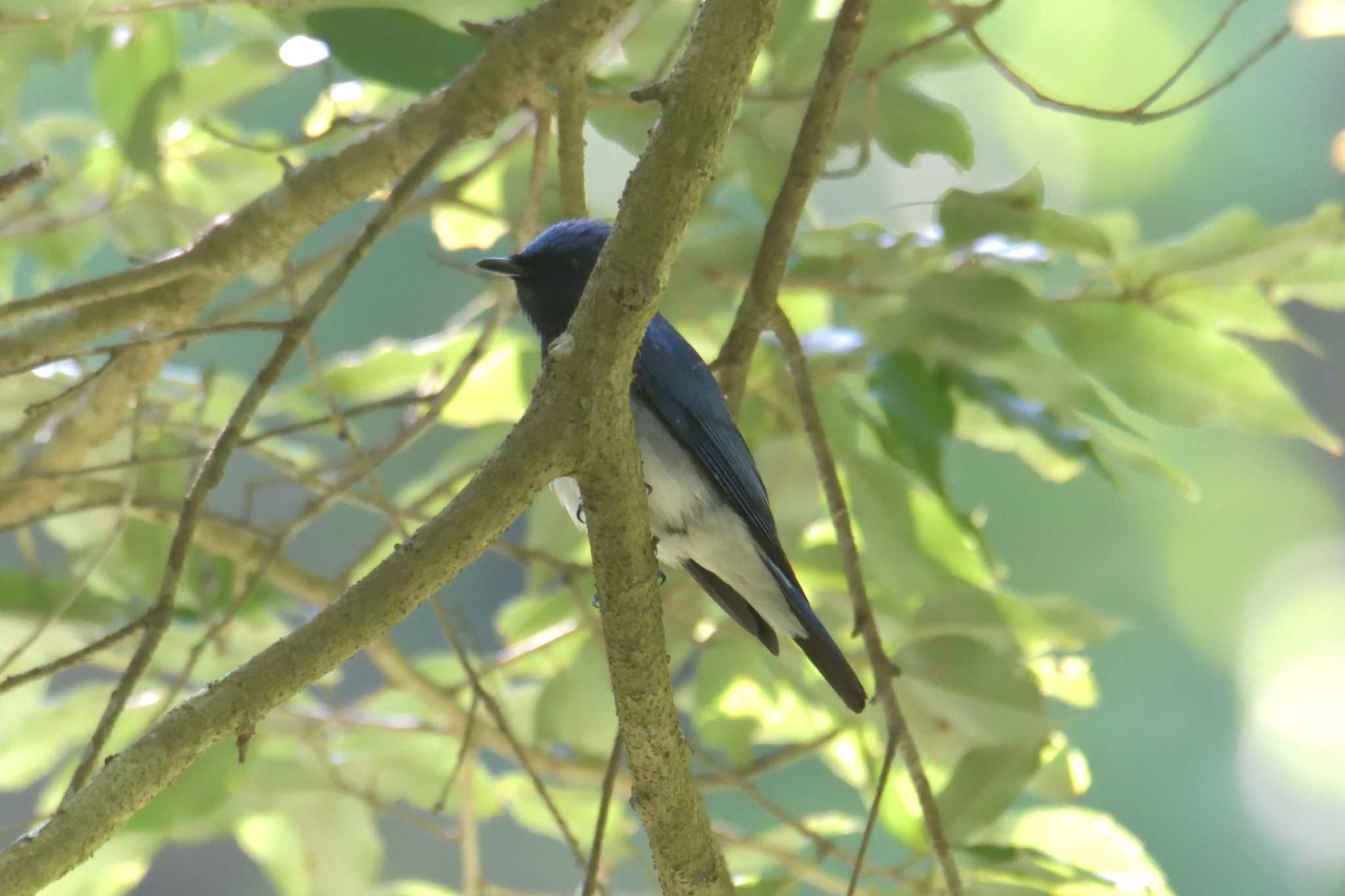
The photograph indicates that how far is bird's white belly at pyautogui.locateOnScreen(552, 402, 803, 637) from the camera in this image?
188 cm

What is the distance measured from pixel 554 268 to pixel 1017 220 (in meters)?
0.73

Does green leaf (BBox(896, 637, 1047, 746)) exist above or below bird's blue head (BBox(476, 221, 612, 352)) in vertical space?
below

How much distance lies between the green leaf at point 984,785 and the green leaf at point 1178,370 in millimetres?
536

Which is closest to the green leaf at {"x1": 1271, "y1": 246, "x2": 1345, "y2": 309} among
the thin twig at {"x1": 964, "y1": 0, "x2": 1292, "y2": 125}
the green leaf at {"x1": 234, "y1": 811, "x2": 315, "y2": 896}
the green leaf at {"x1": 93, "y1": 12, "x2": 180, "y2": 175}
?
the thin twig at {"x1": 964, "y1": 0, "x2": 1292, "y2": 125}

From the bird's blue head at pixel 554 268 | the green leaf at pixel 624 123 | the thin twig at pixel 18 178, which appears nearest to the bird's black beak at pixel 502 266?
the bird's blue head at pixel 554 268

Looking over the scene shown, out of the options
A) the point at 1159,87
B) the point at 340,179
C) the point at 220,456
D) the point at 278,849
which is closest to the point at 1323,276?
the point at 1159,87

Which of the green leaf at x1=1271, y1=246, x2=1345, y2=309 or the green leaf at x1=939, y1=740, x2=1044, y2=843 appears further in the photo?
the green leaf at x1=1271, y1=246, x2=1345, y2=309

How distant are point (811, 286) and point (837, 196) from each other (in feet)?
9.59

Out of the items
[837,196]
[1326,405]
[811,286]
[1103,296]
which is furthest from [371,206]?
[1326,405]

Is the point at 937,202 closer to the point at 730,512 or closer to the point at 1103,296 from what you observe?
the point at 1103,296

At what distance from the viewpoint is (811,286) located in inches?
81.1

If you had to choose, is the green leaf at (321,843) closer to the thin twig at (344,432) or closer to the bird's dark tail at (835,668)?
the thin twig at (344,432)

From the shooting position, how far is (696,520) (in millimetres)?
1918

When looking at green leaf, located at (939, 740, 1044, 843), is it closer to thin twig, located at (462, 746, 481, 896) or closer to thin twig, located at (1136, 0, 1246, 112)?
thin twig, located at (462, 746, 481, 896)
